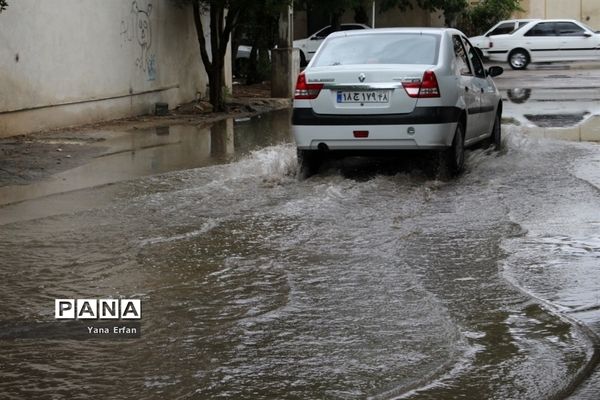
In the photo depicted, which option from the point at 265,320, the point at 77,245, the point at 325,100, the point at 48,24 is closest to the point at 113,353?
the point at 265,320

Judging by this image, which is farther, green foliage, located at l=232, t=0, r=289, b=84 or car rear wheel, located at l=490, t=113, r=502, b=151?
green foliage, located at l=232, t=0, r=289, b=84

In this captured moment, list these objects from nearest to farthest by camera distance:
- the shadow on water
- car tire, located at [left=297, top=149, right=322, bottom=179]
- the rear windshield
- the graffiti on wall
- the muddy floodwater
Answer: the muddy floodwater → the rear windshield → car tire, located at [left=297, top=149, right=322, bottom=179] → the shadow on water → the graffiti on wall

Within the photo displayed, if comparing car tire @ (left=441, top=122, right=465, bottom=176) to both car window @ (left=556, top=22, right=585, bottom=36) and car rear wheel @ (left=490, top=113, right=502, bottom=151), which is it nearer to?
car rear wheel @ (left=490, top=113, right=502, bottom=151)

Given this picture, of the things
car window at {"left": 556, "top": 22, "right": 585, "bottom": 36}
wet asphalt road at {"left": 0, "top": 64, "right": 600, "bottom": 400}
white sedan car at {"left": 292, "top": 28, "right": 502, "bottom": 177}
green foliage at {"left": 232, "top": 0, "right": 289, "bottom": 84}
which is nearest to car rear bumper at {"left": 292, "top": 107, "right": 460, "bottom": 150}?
white sedan car at {"left": 292, "top": 28, "right": 502, "bottom": 177}

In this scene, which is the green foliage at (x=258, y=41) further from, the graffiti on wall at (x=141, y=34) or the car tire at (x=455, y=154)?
the car tire at (x=455, y=154)

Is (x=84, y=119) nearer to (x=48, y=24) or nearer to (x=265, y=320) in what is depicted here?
(x=48, y=24)

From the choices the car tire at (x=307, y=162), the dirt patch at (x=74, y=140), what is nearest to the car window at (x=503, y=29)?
the dirt patch at (x=74, y=140)

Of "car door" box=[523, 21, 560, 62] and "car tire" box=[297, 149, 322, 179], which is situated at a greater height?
"car door" box=[523, 21, 560, 62]

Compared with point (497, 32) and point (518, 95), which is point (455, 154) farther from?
point (497, 32)

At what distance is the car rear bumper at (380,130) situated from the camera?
34.5 feet

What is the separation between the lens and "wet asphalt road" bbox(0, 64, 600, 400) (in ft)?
16.6

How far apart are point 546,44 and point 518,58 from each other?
109cm

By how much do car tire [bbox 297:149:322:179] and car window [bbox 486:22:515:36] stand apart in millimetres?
29332

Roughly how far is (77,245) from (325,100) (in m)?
3.56
